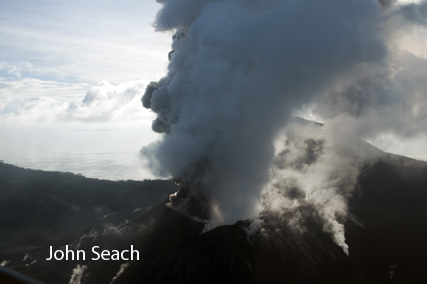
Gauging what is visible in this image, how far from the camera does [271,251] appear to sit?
45438mm

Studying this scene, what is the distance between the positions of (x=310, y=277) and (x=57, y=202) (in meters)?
110

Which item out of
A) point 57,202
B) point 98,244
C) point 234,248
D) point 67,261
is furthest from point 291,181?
point 57,202

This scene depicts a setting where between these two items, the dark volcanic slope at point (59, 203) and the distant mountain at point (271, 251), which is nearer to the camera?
the distant mountain at point (271, 251)

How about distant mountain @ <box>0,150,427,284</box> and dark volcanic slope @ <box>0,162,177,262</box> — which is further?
dark volcanic slope @ <box>0,162,177,262</box>

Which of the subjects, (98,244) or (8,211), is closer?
(98,244)

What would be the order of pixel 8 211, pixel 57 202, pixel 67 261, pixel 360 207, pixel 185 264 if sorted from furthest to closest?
pixel 57 202 → pixel 8 211 → pixel 67 261 → pixel 360 207 → pixel 185 264

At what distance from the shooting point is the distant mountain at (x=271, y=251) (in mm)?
43312

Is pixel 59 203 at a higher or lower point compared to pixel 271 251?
higher

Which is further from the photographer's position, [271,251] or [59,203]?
[59,203]

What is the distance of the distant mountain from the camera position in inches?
1705

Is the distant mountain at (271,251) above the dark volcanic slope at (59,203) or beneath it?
beneath

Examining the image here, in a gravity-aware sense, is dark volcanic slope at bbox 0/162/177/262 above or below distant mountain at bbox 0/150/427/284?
above

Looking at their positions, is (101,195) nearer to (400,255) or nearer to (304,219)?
(304,219)

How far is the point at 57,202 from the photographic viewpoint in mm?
126625
